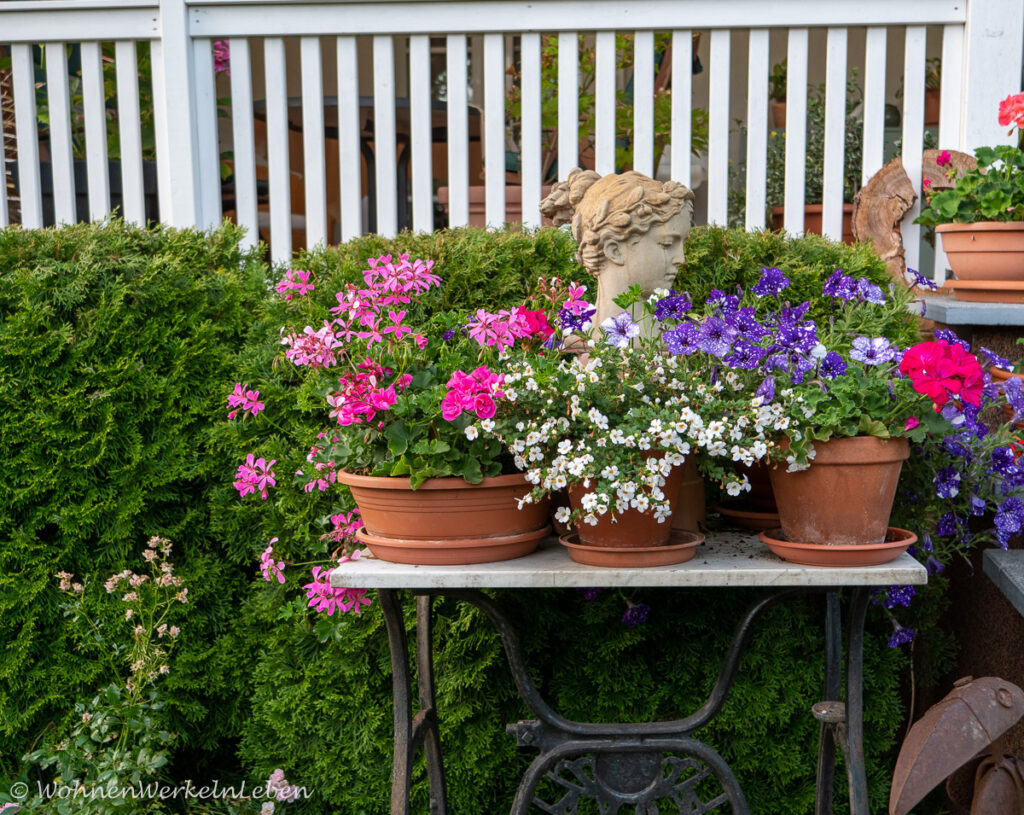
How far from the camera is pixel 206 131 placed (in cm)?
342

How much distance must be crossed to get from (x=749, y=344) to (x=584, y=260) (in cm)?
40

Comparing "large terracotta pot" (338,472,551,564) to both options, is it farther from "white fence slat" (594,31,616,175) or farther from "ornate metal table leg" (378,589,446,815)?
"white fence slat" (594,31,616,175)

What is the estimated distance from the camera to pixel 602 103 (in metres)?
3.30

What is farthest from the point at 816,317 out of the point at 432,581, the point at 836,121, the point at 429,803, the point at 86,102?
the point at 86,102

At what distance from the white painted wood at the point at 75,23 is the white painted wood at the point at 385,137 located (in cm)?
72

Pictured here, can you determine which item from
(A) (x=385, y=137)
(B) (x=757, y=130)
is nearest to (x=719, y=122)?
(B) (x=757, y=130)

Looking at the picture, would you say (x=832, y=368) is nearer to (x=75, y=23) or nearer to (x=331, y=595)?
(x=331, y=595)

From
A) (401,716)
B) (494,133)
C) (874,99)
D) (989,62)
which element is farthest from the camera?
(494,133)

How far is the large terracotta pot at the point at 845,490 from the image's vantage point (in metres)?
1.70

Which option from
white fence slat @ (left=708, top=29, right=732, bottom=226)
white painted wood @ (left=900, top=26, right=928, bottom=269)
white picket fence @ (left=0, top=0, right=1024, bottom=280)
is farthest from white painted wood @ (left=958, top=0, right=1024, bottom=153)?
white fence slat @ (left=708, top=29, right=732, bottom=226)

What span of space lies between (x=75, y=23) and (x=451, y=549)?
101 inches

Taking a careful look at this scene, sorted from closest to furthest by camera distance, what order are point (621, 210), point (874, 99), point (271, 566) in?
1. point (621, 210)
2. point (271, 566)
3. point (874, 99)

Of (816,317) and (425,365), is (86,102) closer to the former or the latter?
(425,365)

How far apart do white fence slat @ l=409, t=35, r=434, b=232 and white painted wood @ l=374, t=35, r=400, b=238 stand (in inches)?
2.7
